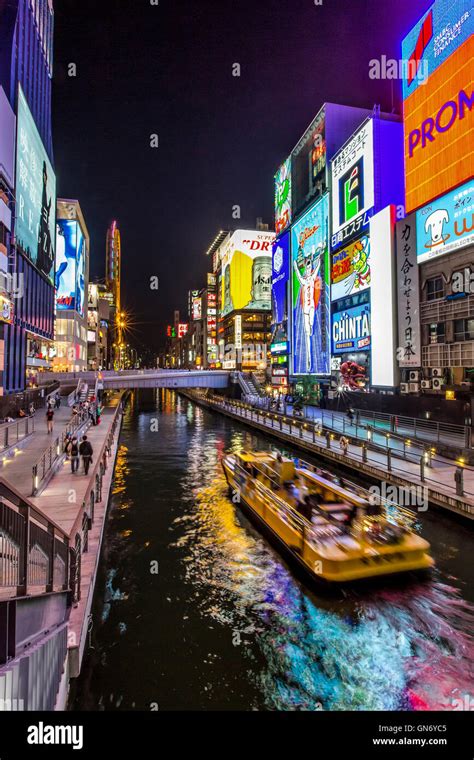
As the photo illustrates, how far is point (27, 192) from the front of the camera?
4466 cm

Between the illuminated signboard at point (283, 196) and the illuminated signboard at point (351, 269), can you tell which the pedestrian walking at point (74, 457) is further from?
the illuminated signboard at point (283, 196)

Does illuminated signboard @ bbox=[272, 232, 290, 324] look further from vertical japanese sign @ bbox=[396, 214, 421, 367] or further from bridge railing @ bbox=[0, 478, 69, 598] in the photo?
bridge railing @ bbox=[0, 478, 69, 598]

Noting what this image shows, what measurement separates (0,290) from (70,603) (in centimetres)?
3520

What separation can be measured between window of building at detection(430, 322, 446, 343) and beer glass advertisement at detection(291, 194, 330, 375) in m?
18.4

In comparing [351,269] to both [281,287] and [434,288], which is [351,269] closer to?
[434,288]

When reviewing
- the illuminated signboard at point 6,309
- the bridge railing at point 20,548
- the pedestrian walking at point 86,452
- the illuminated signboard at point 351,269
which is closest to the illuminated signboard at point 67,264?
the illuminated signboard at point 6,309

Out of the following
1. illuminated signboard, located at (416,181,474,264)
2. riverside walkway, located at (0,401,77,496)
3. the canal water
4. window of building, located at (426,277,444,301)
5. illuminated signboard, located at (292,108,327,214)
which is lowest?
the canal water

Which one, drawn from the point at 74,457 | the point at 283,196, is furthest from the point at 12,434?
the point at 283,196

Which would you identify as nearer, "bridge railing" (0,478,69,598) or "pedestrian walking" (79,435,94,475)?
"bridge railing" (0,478,69,598)

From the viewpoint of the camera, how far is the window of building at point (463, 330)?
26359 mm

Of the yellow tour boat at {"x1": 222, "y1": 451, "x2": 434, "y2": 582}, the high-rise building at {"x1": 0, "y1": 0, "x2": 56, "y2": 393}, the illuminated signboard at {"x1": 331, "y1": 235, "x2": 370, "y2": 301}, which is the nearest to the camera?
the yellow tour boat at {"x1": 222, "y1": 451, "x2": 434, "y2": 582}

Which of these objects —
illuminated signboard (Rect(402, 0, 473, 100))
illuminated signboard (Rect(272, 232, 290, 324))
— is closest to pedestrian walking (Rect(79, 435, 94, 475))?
illuminated signboard (Rect(402, 0, 473, 100))

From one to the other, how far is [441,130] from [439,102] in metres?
2.17

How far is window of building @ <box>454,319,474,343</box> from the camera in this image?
26.4m
